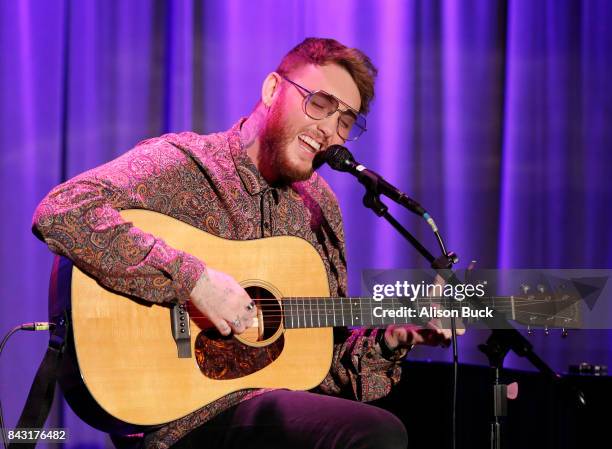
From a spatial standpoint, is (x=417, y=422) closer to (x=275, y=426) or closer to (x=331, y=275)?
(x=331, y=275)

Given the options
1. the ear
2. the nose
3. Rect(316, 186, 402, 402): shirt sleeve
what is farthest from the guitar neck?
the ear

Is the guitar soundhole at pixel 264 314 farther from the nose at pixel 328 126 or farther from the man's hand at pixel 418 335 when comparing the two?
the nose at pixel 328 126

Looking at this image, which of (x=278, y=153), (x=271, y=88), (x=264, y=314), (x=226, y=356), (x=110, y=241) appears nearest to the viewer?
(x=110, y=241)

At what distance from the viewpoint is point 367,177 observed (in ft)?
7.82

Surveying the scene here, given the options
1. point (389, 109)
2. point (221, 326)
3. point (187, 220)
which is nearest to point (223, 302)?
point (221, 326)

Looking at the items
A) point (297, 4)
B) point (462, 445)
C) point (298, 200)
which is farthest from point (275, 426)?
point (297, 4)

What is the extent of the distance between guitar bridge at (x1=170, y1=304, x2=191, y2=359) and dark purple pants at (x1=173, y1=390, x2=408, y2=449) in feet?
0.79

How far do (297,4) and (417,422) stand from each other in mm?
2186

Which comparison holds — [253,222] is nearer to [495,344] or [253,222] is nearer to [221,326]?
[221,326]

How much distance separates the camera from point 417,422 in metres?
3.21

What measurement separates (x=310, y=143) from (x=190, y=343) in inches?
35.1

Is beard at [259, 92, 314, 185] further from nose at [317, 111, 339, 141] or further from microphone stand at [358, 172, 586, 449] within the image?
microphone stand at [358, 172, 586, 449]

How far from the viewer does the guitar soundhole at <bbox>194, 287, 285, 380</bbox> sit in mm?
2396
